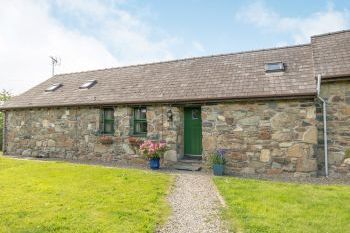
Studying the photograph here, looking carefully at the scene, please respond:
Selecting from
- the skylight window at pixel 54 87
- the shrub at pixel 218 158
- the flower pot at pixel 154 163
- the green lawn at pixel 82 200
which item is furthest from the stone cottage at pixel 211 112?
the green lawn at pixel 82 200

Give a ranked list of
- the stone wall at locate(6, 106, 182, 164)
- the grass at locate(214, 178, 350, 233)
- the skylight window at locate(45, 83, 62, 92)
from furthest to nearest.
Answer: the skylight window at locate(45, 83, 62, 92)
the stone wall at locate(6, 106, 182, 164)
the grass at locate(214, 178, 350, 233)

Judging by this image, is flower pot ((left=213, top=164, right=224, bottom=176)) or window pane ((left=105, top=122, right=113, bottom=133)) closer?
flower pot ((left=213, top=164, right=224, bottom=176))

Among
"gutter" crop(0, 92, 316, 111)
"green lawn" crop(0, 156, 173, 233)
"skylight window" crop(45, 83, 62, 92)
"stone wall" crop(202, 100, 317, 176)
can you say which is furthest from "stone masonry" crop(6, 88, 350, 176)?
"skylight window" crop(45, 83, 62, 92)

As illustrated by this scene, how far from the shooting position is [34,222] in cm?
526

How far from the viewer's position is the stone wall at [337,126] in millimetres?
9703

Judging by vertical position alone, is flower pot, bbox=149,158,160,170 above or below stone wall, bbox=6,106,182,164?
below

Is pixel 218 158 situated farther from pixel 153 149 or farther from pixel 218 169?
pixel 153 149

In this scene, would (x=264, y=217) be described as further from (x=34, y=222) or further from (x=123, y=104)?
(x=123, y=104)

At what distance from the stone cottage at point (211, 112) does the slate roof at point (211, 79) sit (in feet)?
0.14

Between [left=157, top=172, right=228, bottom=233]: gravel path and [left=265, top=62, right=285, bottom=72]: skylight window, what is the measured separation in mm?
5170

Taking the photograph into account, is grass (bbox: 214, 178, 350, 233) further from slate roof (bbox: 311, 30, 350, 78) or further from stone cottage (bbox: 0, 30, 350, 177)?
slate roof (bbox: 311, 30, 350, 78)

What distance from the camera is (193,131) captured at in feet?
40.2

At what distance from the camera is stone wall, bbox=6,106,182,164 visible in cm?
1230

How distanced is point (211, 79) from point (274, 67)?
2.56 m
